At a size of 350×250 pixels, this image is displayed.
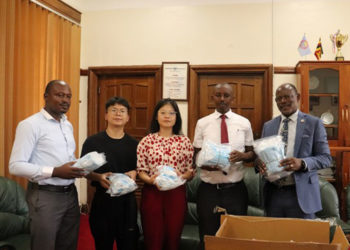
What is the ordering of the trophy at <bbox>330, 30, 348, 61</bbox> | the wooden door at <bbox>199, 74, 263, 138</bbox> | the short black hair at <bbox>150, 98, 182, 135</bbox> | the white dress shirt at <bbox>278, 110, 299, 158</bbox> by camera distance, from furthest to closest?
the wooden door at <bbox>199, 74, 263, 138</bbox>
the trophy at <bbox>330, 30, 348, 61</bbox>
the short black hair at <bbox>150, 98, 182, 135</bbox>
the white dress shirt at <bbox>278, 110, 299, 158</bbox>

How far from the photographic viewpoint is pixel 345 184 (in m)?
3.54

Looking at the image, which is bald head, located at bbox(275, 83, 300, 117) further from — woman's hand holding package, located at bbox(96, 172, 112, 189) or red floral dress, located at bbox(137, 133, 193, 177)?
woman's hand holding package, located at bbox(96, 172, 112, 189)

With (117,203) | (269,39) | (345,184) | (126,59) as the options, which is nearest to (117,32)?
(126,59)

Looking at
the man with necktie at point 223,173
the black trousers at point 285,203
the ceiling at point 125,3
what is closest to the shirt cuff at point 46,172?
the man with necktie at point 223,173

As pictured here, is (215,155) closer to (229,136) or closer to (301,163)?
(229,136)

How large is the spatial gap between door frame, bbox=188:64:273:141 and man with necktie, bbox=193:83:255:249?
1.93 metres

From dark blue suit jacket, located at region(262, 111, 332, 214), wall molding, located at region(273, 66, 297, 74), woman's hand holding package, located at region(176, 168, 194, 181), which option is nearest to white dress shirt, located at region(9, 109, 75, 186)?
woman's hand holding package, located at region(176, 168, 194, 181)

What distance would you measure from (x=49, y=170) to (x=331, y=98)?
304 cm

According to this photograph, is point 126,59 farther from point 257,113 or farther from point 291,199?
point 291,199

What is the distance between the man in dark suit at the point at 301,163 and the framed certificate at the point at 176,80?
2.22 metres

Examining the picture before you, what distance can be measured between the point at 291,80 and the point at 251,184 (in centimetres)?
148

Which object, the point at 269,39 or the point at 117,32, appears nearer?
the point at 269,39

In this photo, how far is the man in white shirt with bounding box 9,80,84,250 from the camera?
1.84 m

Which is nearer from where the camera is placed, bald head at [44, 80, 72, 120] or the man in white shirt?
the man in white shirt
